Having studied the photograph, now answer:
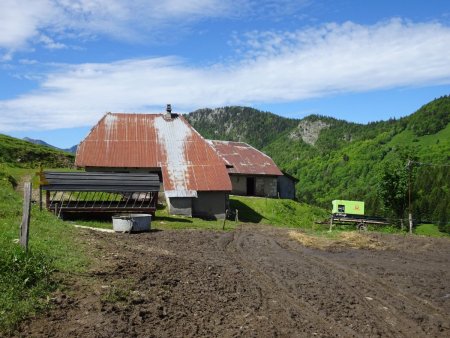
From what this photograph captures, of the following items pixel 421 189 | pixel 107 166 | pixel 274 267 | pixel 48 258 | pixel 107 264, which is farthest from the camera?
pixel 421 189

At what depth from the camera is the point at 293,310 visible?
421 inches

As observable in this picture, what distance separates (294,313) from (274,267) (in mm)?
5228

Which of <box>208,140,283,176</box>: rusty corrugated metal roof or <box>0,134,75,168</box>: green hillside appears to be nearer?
<box>208,140,283,176</box>: rusty corrugated metal roof

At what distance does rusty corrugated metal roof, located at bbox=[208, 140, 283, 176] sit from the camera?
47.3 m

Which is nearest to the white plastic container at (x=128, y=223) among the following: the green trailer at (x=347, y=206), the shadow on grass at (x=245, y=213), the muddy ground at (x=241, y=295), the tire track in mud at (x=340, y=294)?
the muddy ground at (x=241, y=295)

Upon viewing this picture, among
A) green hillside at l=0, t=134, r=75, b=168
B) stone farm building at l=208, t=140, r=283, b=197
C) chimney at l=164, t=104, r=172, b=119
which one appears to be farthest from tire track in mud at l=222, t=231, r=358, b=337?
green hillside at l=0, t=134, r=75, b=168

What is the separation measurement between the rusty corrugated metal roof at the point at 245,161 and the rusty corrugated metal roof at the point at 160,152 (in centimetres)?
640

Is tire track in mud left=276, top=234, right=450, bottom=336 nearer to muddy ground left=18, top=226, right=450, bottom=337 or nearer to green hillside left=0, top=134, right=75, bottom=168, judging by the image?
muddy ground left=18, top=226, right=450, bottom=337

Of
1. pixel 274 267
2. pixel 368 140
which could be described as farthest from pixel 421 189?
pixel 274 267

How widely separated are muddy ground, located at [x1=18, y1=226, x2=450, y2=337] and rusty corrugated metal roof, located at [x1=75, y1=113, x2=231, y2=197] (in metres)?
16.7

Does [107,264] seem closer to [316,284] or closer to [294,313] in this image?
[294,313]

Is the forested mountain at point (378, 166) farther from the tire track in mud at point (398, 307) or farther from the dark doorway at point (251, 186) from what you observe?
the tire track in mud at point (398, 307)

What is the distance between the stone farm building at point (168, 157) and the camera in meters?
34.9

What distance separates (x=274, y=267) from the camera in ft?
51.5
